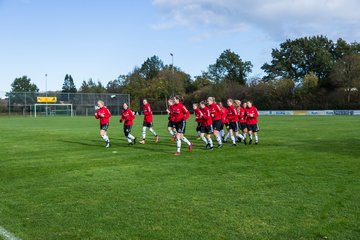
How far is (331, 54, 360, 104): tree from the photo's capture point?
74.7m

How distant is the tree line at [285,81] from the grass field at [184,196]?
65.6 meters

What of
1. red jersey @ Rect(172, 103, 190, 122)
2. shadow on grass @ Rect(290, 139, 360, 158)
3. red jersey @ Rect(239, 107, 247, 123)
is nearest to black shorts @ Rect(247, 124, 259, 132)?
red jersey @ Rect(239, 107, 247, 123)

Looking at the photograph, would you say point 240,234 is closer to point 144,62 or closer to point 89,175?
point 89,175

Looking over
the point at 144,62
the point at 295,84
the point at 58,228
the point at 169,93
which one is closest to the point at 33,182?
the point at 58,228

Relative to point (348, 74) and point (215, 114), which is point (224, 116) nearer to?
point (215, 114)

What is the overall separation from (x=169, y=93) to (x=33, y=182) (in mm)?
96850

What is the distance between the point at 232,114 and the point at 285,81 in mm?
69802

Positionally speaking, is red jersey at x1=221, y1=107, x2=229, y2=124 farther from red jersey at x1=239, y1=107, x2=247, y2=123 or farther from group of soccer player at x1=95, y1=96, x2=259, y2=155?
red jersey at x1=239, y1=107, x2=247, y2=123

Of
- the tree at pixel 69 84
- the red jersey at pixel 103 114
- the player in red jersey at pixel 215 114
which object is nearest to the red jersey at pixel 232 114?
the player in red jersey at pixel 215 114

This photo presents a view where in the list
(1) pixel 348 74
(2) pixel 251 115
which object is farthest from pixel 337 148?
(1) pixel 348 74

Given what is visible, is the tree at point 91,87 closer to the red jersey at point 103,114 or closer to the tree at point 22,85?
the tree at point 22,85

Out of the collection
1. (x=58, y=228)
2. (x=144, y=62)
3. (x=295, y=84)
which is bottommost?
(x=58, y=228)

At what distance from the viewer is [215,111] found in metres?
16.9

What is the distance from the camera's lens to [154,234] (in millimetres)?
5578
